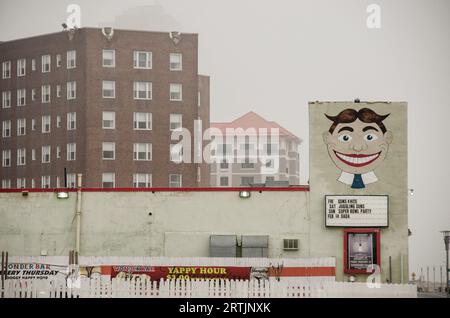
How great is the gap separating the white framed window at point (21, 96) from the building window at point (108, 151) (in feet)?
55.0

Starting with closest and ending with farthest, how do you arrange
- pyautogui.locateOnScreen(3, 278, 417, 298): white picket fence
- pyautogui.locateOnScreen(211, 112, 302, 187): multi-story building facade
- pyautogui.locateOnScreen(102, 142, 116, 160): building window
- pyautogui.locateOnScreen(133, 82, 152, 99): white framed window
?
pyautogui.locateOnScreen(3, 278, 417, 298): white picket fence → pyautogui.locateOnScreen(102, 142, 116, 160): building window → pyautogui.locateOnScreen(133, 82, 152, 99): white framed window → pyautogui.locateOnScreen(211, 112, 302, 187): multi-story building facade

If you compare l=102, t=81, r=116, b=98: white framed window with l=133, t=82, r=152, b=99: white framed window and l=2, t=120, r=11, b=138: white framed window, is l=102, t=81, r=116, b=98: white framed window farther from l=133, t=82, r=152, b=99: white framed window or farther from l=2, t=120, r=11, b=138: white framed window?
l=2, t=120, r=11, b=138: white framed window

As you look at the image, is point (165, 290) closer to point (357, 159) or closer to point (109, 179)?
point (357, 159)

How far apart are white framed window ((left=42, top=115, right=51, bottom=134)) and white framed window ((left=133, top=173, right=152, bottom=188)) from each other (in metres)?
15.9

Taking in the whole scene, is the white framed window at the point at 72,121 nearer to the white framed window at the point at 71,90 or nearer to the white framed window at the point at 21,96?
the white framed window at the point at 71,90

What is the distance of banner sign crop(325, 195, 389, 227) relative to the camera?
47312 mm

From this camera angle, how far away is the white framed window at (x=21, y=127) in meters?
124

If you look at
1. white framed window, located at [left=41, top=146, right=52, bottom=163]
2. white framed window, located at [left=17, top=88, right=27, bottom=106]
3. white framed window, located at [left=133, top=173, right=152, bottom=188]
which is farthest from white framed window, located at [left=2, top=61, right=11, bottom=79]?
white framed window, located at [left=133, top=173, right=152, bottom=188]

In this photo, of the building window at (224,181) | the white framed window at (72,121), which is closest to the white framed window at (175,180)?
the white framed window at (72,121)

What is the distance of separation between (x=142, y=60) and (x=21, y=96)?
20992mm

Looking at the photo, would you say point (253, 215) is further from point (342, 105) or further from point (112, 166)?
point (112, 166)
